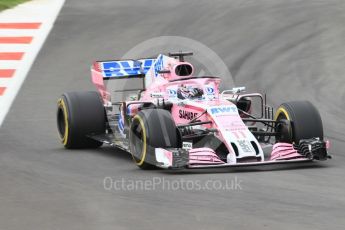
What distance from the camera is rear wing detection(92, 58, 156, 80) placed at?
14.5m

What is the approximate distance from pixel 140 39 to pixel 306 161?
37.0ft

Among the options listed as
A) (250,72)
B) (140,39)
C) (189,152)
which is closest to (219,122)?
(189,152)

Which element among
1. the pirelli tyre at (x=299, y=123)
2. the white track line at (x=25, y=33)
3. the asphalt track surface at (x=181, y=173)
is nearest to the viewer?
the asphalt track surface at (x=181, y=173)

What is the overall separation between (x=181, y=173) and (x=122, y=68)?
3601mm

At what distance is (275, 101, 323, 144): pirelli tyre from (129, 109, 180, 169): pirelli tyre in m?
1.59

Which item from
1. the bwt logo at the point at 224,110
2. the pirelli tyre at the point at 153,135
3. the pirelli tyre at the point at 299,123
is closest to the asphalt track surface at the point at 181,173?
the pirelli tyre at the point at 153,135

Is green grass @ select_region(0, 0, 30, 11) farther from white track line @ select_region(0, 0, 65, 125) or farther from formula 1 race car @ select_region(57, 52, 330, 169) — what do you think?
formula 1 race car @ select_region(57, 52, 330, 169)

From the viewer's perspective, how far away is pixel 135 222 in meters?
8.66

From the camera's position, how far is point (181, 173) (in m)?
11.4

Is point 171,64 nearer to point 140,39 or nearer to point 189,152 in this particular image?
point 189,152

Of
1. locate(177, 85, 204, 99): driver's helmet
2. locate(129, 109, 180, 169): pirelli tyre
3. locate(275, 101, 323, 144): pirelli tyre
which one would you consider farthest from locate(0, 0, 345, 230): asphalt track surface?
locate(177, 85, 204, 99): driver's helmet

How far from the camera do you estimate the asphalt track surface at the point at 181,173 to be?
8984 mm

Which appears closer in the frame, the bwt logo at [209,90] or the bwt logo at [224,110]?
the bwt logo at [224,110]

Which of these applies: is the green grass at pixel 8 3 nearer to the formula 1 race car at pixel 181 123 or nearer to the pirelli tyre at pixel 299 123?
the formula 1 race car at pixel 181 123
